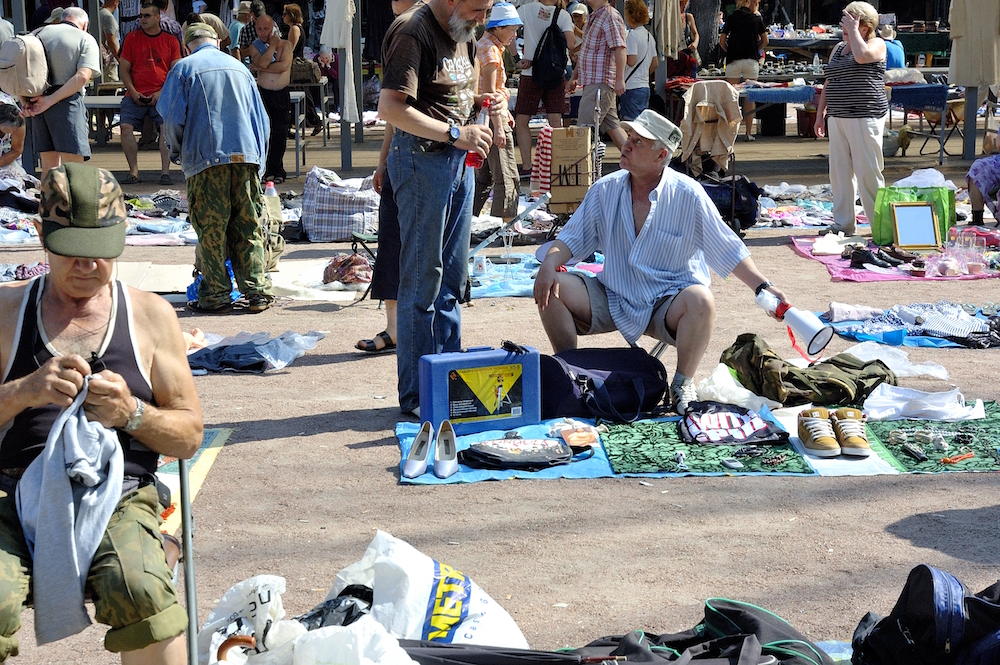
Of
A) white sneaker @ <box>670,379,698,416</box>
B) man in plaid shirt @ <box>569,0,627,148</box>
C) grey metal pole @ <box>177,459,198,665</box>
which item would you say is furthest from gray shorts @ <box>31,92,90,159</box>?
grey metal pole @ <box>177,459,198,665</box>

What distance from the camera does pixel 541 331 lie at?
288 inches

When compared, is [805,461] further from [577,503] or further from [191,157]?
[191,157]

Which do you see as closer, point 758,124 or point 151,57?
point 151,57

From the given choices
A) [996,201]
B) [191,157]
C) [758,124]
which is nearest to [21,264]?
[191,157]

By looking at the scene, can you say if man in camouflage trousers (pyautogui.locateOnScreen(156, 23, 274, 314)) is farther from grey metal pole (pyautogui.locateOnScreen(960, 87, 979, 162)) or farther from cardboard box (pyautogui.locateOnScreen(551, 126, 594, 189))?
grey metal pole (pyautogui.locateOnScreen(960, 87, 979, 162))

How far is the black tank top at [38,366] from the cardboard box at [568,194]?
7.65 m

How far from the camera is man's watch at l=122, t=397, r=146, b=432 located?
9.28 feet

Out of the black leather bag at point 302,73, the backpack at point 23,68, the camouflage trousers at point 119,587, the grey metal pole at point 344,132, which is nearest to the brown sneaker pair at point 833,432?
the camouflage trousers at point 119,587

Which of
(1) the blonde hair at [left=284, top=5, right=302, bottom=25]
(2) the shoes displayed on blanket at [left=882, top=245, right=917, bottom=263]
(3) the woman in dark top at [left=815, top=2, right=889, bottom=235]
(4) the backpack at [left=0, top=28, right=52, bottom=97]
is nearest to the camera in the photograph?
(2) the shoes displayed on blanket at [left=882, top=245, right=917, bottom=263]

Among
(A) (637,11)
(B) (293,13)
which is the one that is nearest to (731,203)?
(A) (637,11)

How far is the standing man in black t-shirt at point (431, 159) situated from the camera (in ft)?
16.8

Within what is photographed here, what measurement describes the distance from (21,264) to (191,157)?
2.41 metres

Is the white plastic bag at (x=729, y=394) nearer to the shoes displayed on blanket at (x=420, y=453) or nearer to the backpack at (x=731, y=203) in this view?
the shoes displayed on blanket at (x=420, y=453)

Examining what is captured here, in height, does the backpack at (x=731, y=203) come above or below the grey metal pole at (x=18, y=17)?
below
